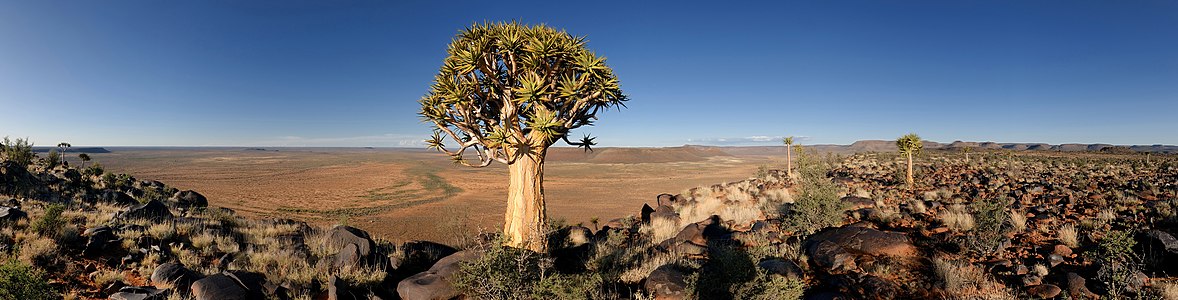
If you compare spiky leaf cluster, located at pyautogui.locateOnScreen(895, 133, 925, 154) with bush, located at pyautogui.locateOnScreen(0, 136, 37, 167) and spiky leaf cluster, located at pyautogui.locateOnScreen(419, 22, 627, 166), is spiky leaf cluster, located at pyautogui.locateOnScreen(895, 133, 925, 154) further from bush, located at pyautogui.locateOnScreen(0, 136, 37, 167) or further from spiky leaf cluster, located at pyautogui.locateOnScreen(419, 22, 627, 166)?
bush, located at pyautogui.locateOnScreen(0, 136, 37, 167)

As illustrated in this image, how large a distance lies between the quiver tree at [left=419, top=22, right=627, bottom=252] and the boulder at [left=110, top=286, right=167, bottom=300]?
3843mm

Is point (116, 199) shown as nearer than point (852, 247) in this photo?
No

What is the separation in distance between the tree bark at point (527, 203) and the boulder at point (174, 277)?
416cm

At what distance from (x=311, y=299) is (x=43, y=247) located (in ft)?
14.7

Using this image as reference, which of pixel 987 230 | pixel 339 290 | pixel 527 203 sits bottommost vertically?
pixel 339 290

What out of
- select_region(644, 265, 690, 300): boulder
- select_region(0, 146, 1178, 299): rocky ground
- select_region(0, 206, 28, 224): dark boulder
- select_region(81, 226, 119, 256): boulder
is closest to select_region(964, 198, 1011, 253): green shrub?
select_region(0, 146, 1178, 299): rocky ground

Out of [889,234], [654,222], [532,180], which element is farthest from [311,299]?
[889,234]

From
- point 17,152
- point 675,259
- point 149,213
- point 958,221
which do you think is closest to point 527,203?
point 675,259

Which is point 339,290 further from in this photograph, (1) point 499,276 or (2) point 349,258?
(1) point 499,276

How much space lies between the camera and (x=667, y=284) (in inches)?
213

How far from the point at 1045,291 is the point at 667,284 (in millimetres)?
4519

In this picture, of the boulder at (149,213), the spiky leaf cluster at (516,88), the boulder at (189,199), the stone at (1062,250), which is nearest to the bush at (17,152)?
the boulder at (189,199)

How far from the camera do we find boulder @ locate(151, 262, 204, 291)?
5453mm

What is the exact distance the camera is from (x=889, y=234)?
24.4ft
